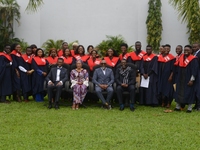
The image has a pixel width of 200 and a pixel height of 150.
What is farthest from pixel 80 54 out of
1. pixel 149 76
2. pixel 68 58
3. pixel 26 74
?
pixel 149 76

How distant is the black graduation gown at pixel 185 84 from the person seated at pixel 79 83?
2.49 metres

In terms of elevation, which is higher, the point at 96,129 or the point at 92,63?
the point at 92,63

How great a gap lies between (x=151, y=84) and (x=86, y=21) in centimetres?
859

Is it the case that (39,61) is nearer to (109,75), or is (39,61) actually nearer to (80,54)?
(80,54)

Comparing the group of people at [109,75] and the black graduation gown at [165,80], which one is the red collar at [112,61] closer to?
the group of people at [109,75]

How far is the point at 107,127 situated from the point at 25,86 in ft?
13.6

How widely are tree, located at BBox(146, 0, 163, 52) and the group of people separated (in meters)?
6.81

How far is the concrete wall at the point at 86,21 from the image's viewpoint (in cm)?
1708

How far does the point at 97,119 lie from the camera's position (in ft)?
24.9

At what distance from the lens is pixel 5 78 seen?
987cm

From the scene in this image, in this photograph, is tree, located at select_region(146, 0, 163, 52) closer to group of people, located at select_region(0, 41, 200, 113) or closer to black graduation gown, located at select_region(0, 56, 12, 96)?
group of people, located at select_region(0, 41, 200, 113)

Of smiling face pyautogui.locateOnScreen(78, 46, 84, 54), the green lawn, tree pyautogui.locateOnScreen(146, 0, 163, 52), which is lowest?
the green lawn

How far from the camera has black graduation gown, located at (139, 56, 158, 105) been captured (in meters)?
9.38

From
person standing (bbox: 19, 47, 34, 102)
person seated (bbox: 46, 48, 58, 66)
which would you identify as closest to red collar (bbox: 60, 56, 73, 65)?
person seated (bbox: 46, 48, 58, 66)
